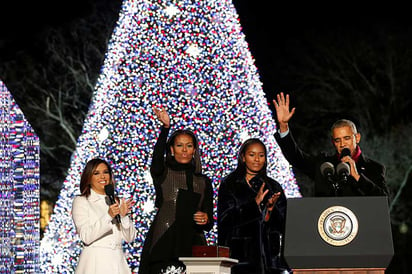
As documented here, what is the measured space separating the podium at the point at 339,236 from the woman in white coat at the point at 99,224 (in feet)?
5.42

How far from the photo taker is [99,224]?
816 centimetres

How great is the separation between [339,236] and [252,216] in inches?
88.6

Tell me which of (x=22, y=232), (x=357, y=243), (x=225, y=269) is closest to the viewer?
(x=357, y=243)

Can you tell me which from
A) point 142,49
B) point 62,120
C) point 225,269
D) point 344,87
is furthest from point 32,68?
point 225,269

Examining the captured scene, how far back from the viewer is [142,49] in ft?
51.6

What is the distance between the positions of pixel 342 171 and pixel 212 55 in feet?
27.4

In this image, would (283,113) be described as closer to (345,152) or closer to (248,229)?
(248,229)

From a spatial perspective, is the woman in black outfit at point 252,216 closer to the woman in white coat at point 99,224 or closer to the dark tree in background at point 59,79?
the woman in white coat at point 99,224

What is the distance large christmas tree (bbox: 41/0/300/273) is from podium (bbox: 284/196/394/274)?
8.38 metres

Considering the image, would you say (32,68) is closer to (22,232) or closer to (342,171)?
(22,232)

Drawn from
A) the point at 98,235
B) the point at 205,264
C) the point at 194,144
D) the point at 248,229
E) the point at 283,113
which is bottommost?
the point at 205,264

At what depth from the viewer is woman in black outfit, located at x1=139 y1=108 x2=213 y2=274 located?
9.13m

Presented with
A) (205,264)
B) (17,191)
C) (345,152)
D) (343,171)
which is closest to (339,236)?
(343,171)

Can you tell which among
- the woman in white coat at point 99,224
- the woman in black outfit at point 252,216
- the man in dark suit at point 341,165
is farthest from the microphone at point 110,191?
the man in dark suit at point 341,165
